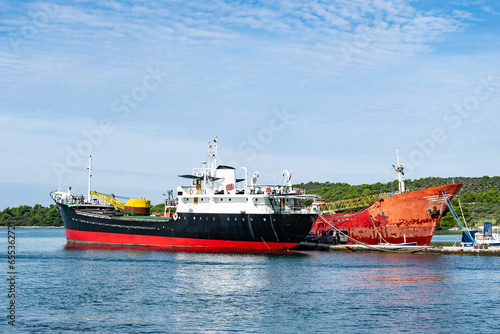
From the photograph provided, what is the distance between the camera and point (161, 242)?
62.4 m

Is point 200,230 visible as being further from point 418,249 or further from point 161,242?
point 418,249

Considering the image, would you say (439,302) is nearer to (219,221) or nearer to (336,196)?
(219,221)

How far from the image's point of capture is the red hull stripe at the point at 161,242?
187ft

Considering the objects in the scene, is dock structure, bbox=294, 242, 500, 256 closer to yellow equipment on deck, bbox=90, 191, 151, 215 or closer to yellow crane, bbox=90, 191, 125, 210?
yellow equipment on deck, bbox=90, 191, 151, 215

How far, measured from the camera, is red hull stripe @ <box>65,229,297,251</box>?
56875 mm

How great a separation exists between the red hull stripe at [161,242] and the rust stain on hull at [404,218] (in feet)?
Answer: 39.6

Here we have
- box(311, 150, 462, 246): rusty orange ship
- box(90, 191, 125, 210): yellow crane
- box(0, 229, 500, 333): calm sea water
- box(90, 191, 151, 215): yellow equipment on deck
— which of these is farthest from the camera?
box(90, 191, 125, 210): yellow crane

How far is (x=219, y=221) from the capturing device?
57.5 meters

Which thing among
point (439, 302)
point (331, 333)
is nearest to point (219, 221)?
point (439, 302)

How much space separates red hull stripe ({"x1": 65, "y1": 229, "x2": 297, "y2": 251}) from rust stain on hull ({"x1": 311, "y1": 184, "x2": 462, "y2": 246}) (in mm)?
12082

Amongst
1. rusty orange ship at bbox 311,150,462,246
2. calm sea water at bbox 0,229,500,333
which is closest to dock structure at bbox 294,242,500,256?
rusty orange ship at bbox 311,150,462,246

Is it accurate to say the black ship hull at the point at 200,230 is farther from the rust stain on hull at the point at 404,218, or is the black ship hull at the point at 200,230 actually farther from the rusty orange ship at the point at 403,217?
the rust stain on hull at the point at 404,218

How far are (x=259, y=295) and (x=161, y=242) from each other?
32.2m

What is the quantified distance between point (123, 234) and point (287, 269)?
1152 inches
